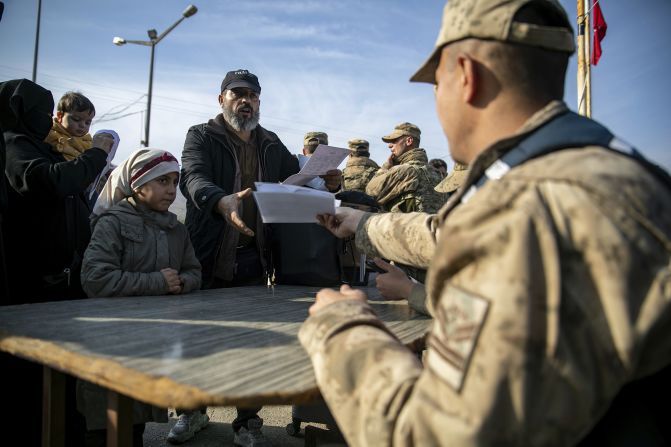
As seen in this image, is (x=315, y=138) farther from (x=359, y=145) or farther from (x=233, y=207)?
(x=233, y=207)

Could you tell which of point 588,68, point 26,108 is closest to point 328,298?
point 26,108

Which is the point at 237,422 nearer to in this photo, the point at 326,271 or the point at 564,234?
the point at 326,271

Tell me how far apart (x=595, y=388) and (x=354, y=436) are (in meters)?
0.42

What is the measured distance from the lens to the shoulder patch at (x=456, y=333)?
713 millimetres

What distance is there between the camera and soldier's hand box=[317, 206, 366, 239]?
2.17 m

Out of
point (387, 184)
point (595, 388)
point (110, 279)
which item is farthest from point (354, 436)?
point (387, 184)

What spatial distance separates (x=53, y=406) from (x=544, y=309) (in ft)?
4.89

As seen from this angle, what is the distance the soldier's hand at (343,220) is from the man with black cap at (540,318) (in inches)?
47.7

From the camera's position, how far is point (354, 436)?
86 cm

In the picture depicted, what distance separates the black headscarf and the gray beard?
1.06 meters

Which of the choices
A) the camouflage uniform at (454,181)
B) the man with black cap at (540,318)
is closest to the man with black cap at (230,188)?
the camouflage uniform at (454,181)

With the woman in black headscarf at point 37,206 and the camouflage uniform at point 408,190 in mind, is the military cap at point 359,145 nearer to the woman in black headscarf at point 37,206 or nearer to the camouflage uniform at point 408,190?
the camouflage uniform at point 408,190

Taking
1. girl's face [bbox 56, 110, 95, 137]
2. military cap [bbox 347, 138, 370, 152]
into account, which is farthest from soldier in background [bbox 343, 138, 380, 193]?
girl's face [bbox 56, 110, 95, 137]

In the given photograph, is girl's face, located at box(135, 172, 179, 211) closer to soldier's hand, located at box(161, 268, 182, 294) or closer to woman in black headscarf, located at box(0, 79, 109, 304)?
woman in black headscarf, located at box(0, 79, 109, 304)
